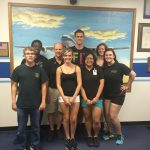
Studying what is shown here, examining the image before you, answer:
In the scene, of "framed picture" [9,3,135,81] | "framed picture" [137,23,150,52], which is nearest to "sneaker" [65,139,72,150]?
"framed picture" [9,3,135,81]

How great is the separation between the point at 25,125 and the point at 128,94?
6.18 feet

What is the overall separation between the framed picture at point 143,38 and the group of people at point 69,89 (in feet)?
2.39

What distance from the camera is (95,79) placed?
302 centimetres

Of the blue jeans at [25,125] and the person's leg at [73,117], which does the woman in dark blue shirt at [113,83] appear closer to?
the person's leg at [73,117]

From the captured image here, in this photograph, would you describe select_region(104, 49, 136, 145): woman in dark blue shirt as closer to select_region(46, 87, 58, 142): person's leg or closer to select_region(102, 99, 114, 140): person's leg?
select_region(102, 99, 114, 140): person's leg

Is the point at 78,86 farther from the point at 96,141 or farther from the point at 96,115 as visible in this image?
the point at 96,141

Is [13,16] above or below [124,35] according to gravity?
above

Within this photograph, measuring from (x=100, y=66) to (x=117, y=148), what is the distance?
119cm

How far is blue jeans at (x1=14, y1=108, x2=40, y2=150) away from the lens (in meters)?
2.80

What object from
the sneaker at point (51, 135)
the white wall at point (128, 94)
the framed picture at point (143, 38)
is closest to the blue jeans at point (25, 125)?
the sneaker at point (51, 135)

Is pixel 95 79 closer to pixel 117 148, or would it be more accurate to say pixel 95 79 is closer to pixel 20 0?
pixel 117 148

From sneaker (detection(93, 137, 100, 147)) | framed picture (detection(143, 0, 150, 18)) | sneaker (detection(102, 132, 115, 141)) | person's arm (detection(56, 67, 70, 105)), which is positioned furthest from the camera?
framed picture (detection(143, 0, 150, 18))

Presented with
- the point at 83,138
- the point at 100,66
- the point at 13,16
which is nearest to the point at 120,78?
the point at 100,66

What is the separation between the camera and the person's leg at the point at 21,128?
110 inches
